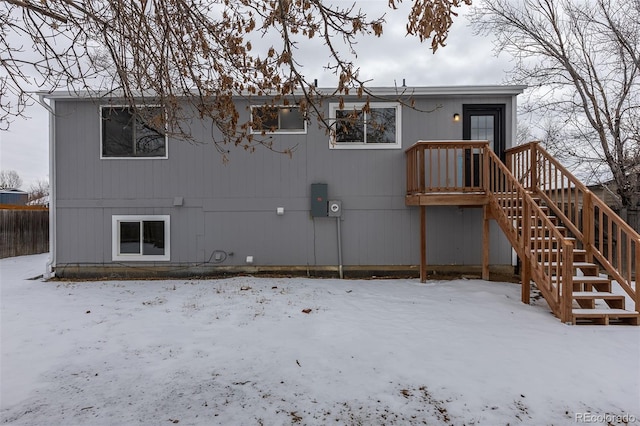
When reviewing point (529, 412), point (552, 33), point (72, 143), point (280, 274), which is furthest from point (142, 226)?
point (552, 33)

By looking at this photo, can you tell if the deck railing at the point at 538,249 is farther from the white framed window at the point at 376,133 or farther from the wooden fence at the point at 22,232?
the wooden fence at the point at 22,232

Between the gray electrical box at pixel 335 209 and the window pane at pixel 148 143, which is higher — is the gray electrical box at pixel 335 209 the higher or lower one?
the lower one

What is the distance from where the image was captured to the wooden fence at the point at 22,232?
31.8 ft

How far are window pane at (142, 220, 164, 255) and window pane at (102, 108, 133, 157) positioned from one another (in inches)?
60.1

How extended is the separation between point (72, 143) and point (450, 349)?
789 centimetres

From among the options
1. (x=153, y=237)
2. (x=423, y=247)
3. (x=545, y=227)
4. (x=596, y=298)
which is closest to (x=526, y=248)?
(x=545, y=227)

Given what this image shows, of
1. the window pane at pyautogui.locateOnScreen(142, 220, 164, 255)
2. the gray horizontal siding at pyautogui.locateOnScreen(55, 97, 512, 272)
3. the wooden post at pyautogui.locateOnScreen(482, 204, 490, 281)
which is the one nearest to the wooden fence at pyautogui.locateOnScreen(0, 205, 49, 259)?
the gray horizontal siding at pyautogui.locateOnScreen(55, 97, 512, 272)

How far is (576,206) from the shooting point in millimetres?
4871

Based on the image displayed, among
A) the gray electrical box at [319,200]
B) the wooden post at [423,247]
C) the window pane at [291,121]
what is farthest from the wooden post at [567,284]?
the window pane at [291,121]

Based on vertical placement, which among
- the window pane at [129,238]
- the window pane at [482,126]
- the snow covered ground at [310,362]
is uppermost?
the window pane at [482,126]

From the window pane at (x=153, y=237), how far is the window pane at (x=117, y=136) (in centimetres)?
153

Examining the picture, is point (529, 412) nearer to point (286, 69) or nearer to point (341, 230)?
point (286, 69)

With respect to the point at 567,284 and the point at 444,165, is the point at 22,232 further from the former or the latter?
the point at 567,284

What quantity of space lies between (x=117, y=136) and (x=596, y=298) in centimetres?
855
